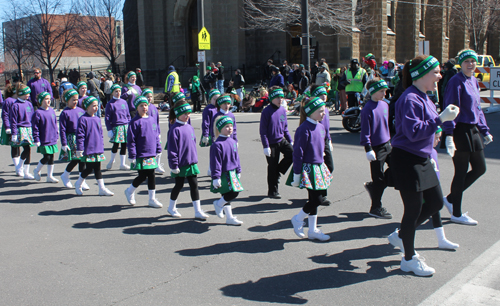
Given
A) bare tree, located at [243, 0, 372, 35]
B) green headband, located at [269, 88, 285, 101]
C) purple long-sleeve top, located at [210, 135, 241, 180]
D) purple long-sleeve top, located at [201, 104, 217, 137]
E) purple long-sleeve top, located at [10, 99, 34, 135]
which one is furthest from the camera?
bare tree, located at [243, 0, 372, 35]

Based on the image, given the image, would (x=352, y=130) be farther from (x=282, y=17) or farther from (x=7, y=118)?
(x=282, y=17)

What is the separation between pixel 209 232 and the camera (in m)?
5.94

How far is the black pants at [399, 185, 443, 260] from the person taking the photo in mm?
4359

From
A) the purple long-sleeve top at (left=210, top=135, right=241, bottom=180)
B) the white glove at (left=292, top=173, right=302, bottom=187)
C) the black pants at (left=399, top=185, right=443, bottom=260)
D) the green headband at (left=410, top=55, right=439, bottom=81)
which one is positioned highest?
the green headband at (left=410, top=55, right=439, bottom=81)

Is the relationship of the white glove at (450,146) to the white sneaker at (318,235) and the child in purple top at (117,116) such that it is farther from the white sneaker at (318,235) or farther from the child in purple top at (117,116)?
the child in purple top at (117,116)

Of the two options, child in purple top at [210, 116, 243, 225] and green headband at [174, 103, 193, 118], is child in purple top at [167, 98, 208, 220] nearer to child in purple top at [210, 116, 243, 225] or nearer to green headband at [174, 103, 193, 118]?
green headband at [174, 103, 193, 118]

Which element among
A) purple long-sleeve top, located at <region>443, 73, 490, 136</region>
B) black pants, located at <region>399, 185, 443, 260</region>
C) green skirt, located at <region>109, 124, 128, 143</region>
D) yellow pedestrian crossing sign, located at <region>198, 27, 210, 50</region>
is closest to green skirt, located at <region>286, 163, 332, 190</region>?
black pants, located at <region>399, 185, 443, 260</region>

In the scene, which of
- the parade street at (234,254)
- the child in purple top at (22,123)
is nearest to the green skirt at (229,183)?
the parade street at (234,254)

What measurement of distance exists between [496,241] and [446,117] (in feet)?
6.51

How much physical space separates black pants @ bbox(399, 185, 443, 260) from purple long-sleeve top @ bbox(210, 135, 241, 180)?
228 centimetres

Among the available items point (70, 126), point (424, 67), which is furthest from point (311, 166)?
point (70, 126)

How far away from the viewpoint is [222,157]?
597 cm

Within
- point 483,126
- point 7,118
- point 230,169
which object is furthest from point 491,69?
point 7,118

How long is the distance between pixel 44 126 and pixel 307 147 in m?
5.36
